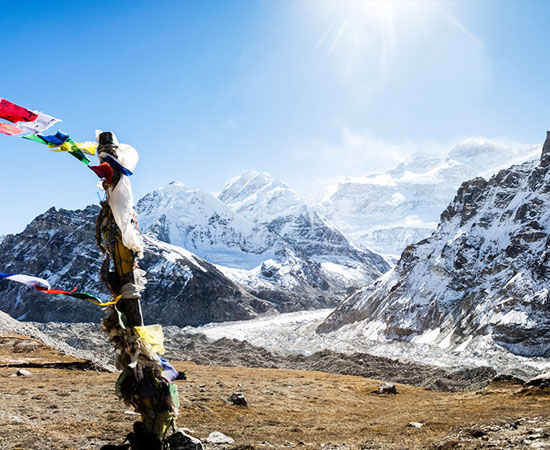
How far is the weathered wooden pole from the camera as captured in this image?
579 centimetres

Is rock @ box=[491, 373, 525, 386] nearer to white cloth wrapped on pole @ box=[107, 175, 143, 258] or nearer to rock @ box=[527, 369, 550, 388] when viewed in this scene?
rock @ box=[527, 369, 550, 388]

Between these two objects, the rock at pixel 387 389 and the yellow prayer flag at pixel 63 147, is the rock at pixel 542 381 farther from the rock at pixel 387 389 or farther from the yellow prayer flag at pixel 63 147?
the yellow prayer flag at pixel 63 147

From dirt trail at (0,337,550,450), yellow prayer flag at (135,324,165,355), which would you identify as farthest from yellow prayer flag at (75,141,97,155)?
dirt trail at (0,337,550,450)

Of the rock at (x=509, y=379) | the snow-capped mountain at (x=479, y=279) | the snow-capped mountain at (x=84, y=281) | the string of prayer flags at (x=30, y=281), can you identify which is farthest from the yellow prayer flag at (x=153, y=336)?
the snow-capped mountain at (x=84, y=281)

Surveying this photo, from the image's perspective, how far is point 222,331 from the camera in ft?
393

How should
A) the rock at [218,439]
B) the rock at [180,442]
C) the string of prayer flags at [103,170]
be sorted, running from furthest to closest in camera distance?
the rock at [218,439]
the rock at [180,442]
the string of prayer flags at [103,170]

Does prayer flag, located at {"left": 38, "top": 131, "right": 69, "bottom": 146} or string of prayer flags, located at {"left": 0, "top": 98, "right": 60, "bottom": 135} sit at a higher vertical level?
string of prayer flags, located at {"left": 0, "top": 98, "right": 60, "bottom": 135}

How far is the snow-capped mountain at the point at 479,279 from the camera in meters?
53.7

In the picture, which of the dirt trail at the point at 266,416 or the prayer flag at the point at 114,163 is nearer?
the prayer flag at the point at 114,163

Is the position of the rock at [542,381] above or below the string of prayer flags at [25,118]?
below

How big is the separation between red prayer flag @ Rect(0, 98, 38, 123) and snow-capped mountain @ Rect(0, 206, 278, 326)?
140593 millimetres

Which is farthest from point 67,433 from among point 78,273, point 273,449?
point 78,273

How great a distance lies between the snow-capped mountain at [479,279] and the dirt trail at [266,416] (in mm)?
36000

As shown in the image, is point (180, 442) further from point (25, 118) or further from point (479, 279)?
point (479, 279)
